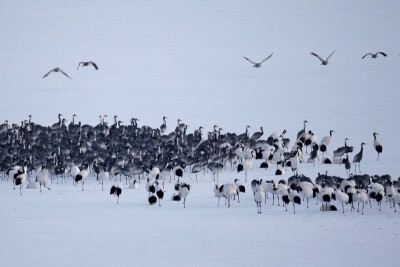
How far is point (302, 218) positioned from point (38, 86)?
61.3 meters

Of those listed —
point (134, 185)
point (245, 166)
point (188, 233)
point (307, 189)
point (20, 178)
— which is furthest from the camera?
point (245, 166)

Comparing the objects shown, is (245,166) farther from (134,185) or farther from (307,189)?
(307,189)

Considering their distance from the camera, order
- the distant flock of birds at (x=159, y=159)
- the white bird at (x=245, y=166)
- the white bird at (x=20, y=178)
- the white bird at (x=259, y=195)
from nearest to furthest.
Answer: the white bird at (x=259, y=195) < the distant flock of birds at (x=159, y=159) < the white bird at (x=20, y=178) < the white bird at (x=245, y=166)

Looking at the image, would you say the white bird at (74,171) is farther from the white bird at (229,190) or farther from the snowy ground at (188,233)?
the white bird at (229,190)

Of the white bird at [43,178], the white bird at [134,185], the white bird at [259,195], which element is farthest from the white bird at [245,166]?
the white bird at [43,178]

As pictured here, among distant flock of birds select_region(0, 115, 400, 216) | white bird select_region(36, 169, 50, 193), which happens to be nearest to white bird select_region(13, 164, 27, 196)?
distant flock of birds select_region(0, 115, 400, 216)

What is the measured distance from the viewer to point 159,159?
3466cm

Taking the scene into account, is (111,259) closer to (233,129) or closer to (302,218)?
(302,218)

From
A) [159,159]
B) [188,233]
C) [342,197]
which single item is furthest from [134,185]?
[342,197]

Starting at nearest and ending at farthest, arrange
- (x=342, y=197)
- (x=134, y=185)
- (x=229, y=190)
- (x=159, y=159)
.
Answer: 1. (x=342, y=197)
2. (x=229, y=190)
3. (x=134, y=185)
4. (x=159, y=159)

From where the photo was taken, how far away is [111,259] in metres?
21.1

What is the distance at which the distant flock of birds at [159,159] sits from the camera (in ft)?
93.0

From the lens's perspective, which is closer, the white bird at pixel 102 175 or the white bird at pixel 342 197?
the white bird at pixel 342 197

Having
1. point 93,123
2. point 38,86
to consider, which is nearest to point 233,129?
point 93,123
